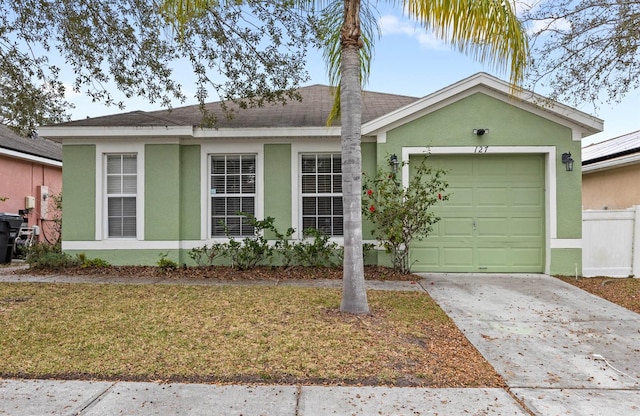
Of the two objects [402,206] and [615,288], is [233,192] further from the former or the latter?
[615,288]

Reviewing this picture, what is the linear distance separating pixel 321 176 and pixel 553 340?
5.46m

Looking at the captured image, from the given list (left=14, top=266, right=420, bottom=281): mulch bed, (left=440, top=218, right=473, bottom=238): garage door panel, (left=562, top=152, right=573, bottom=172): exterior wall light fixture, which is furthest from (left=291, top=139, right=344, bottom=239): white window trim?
(left=562, top=152, right=573, bottom=172): exterior wall light fixture

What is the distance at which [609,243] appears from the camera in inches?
340

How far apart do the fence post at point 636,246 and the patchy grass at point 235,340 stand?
501 cm

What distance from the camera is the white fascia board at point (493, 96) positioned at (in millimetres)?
8122

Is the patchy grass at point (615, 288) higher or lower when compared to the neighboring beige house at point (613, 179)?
lower

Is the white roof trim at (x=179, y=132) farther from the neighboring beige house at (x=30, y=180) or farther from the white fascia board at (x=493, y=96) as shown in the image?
the neighboring beige house at (x=30, y=180)

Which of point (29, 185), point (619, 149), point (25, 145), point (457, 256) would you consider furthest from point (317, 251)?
point (25, 145)

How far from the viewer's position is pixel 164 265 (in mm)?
8727

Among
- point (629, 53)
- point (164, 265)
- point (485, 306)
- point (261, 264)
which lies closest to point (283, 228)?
point (261, 264)

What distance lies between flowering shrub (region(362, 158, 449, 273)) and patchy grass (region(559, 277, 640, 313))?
2847mm

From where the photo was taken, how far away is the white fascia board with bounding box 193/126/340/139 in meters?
8.62

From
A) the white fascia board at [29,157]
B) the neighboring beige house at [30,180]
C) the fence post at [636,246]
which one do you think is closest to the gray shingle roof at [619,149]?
the fence post at [636,246]

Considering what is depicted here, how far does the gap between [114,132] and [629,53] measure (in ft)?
30.4
